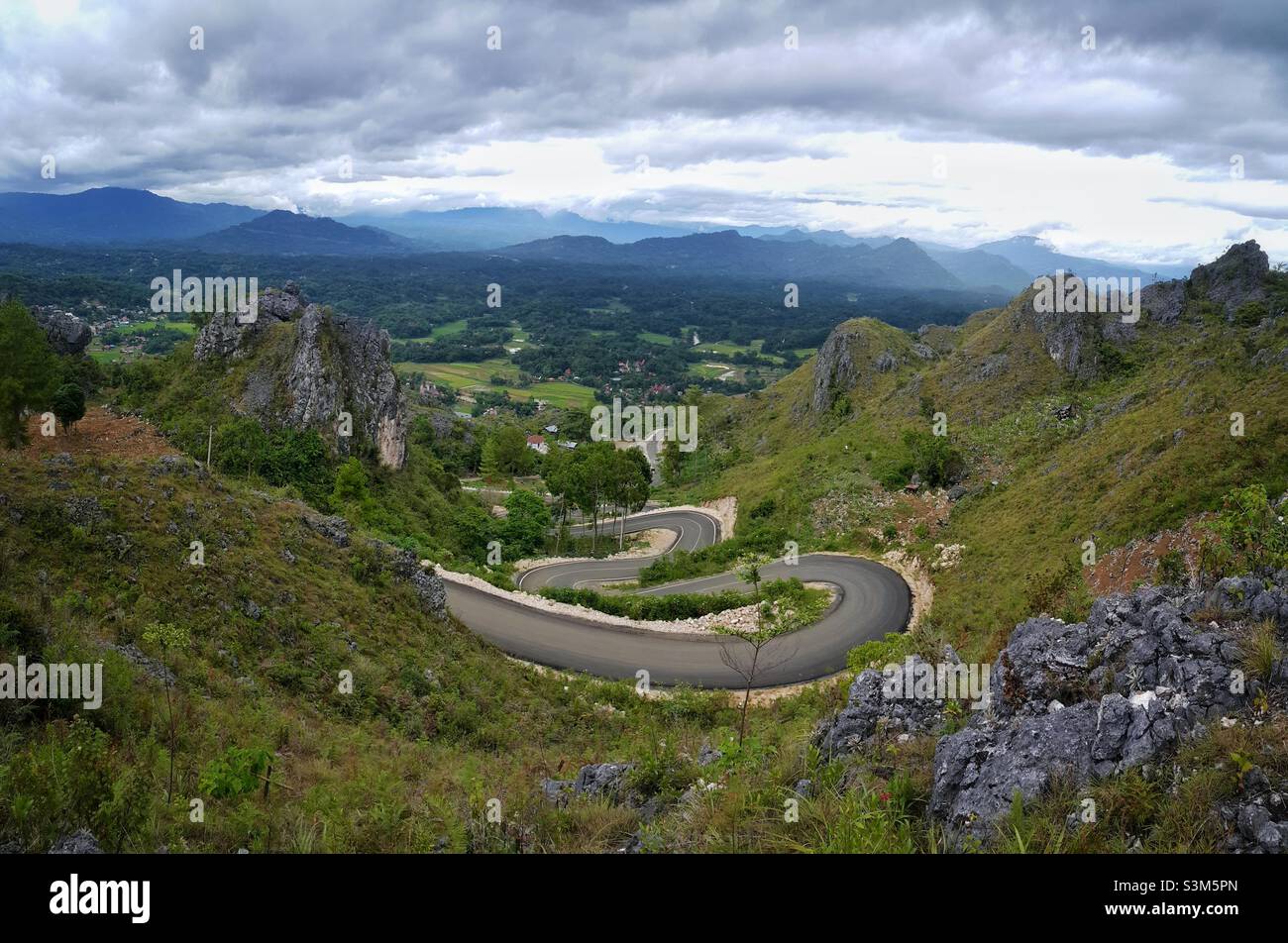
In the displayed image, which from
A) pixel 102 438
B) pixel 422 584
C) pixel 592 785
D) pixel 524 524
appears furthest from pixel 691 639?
pixel 102 438

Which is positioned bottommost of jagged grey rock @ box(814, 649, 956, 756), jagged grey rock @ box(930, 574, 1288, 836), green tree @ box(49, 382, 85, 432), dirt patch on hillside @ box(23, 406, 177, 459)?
jagged grey rock @ box(814, 649, 956, 756)

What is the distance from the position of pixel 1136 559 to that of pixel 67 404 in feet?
134

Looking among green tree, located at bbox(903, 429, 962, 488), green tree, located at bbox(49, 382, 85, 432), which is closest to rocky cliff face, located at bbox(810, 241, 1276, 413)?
green tree, located at bbox(903, 429, 962, 488)

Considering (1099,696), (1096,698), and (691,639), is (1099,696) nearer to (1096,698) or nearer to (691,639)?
(1096,698)

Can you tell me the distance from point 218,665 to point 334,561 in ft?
18.9

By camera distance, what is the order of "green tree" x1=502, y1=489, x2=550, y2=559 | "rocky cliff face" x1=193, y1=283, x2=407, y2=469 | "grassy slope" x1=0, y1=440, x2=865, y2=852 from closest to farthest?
"grassy slope" x1=0, y1=440, x2=865, y2=852
"rocky cliff face" x1=193, y1=283, x2=407, y2=469
"green tree" x1=502, y1=489, x2=550, y2=559

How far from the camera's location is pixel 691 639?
77.7 ft

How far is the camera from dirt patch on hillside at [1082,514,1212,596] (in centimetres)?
1762

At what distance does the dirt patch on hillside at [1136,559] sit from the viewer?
17.6m

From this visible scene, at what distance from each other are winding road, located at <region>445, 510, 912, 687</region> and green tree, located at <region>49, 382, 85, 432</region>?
62.2ft

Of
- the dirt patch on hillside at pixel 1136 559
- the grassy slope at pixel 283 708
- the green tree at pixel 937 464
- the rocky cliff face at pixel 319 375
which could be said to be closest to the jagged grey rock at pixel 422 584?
the grassy slope at pixel 283 708

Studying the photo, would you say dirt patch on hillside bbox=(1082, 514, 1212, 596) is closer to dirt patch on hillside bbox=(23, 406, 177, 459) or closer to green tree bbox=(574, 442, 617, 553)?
green tree bbox=(574, 442, 617, 553)
